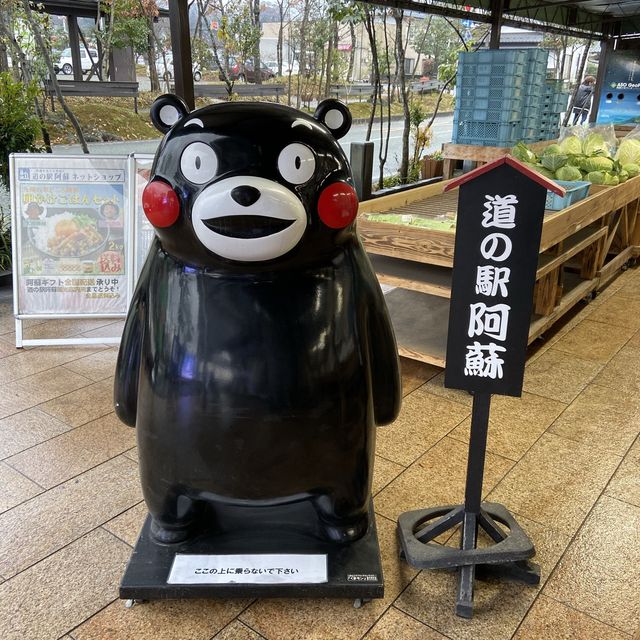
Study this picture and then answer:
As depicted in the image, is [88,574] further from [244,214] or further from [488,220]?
[488,220]

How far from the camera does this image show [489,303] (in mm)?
1763

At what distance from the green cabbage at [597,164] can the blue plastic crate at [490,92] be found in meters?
0.84

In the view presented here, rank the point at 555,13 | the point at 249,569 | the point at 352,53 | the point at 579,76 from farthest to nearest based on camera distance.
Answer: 1. the point at 579,76
2. the point at 555,13
3. the point at 352,53
4. the point at 249,569

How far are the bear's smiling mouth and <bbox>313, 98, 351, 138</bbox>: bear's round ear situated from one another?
0.42 metres

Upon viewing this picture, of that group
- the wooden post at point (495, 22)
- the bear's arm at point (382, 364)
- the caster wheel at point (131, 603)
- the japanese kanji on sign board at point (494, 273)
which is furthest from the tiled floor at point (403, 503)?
the wooden post at point (495, 22)

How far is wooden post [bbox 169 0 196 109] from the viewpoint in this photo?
357 centimetres

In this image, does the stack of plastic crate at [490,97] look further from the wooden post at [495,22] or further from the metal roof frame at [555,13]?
the wooden post at [495,22]

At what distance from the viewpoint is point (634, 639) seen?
183 cm

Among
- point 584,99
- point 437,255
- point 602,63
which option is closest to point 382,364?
point 437,255

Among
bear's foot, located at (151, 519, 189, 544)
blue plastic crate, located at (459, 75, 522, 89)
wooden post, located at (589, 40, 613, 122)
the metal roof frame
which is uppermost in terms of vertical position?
the metal roof frame

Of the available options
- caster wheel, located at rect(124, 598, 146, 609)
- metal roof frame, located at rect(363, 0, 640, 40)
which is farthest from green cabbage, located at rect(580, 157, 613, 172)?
caster wheel, located at rect(124, 598, 146, 609)

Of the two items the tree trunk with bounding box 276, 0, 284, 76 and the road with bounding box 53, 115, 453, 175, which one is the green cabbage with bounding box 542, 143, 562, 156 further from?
the tree trunk with bounding box 276, 0, 284, 76

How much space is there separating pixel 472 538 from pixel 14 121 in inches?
163

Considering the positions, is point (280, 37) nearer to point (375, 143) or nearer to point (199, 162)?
point (375, 143)
